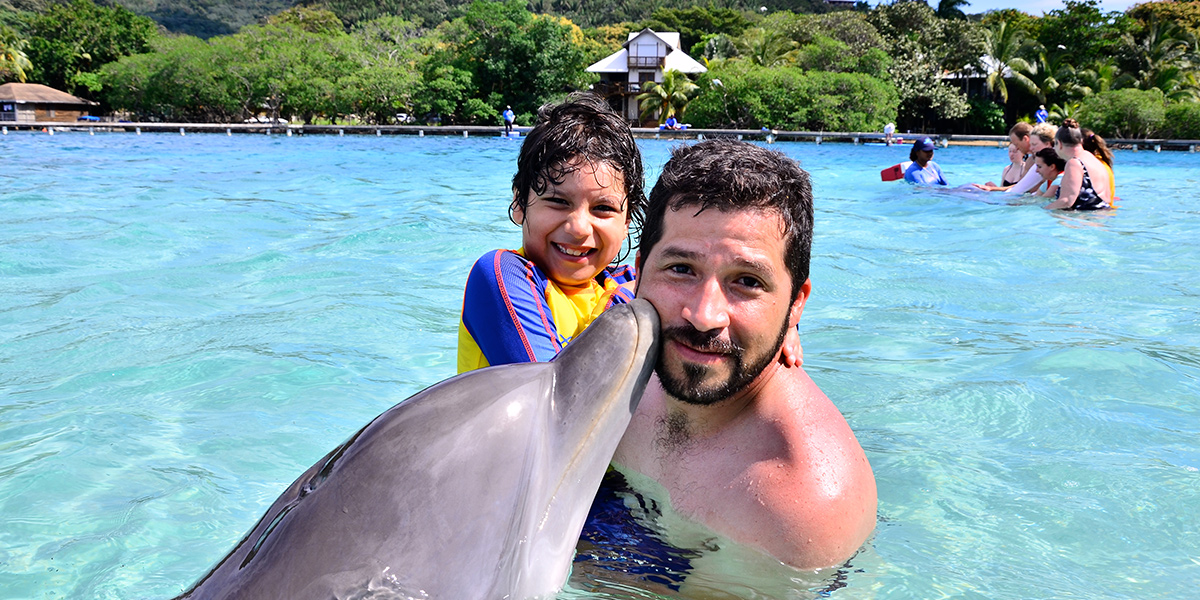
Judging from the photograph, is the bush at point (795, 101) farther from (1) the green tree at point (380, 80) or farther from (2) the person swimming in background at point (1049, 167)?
(2) the person swimming in background at point (1049, 167)

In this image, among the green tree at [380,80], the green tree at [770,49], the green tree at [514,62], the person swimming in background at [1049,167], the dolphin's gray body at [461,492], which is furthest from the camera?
the green tree at [770,49]

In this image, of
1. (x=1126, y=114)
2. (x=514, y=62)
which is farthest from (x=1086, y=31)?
(x=514, y=62)

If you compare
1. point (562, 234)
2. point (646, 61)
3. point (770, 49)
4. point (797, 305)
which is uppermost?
point (770, 49)

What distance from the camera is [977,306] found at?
6902 mm

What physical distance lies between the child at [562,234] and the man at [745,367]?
0.67 meters

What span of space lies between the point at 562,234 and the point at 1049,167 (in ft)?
37.4

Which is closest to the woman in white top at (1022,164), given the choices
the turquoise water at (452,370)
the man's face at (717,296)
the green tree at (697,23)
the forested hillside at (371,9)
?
the turquoise water at (452,370)

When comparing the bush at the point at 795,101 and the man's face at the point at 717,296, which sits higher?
the bush at the point at 795,101

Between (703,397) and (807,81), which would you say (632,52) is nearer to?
(807,81)

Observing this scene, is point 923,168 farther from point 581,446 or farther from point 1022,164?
point 581,446

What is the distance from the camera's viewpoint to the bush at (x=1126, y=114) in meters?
34.8

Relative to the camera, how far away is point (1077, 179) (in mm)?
11273

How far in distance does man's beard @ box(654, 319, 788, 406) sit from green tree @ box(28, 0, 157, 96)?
2580 inches

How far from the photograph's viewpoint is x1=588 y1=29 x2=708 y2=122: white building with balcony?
2009 inches
